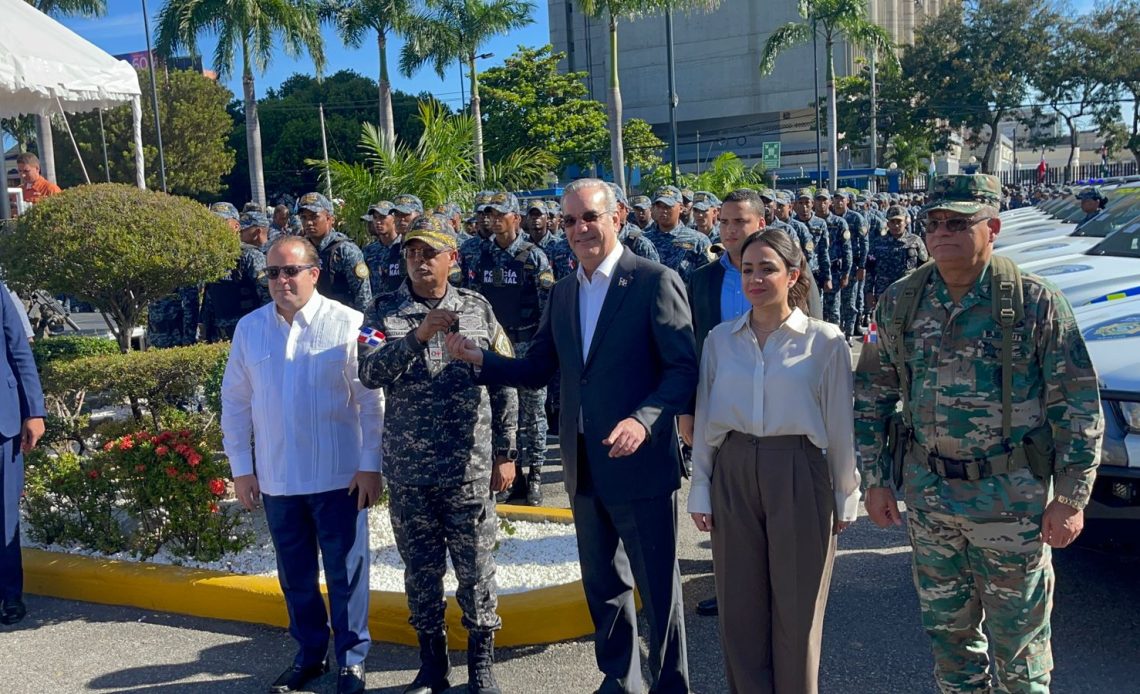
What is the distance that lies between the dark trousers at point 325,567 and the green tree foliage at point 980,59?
50.1m

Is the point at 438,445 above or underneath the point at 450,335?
underneath

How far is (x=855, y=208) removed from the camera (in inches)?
610

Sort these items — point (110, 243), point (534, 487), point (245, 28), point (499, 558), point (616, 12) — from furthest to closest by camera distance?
point (245, 28)
point (616, 12)
point (534, 487)
point (110, 243)
point (499, 558)

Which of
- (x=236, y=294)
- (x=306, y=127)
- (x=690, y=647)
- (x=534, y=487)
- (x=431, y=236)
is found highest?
(x=306, y=127)

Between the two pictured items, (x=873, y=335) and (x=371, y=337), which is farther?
(x=371, y=337)

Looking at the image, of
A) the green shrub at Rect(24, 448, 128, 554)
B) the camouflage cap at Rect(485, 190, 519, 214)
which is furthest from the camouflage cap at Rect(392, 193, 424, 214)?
the green shrub at Rect(24, 448, 128, 554)

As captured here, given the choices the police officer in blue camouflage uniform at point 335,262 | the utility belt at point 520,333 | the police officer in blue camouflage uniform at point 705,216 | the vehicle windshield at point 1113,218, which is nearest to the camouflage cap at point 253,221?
the police officer in blue camouflage uniform at point 335,262

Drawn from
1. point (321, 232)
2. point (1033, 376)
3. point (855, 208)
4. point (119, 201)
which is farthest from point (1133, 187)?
point (119, 201)

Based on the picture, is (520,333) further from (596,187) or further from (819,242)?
(819,242)

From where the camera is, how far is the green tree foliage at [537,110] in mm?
42906

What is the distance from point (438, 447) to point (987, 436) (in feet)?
6.69

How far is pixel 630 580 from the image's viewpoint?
3.86m

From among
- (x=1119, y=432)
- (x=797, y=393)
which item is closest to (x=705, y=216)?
(x=1119, y=432)

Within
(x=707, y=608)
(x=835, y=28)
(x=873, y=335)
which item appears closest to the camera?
(x=873, y=335)
